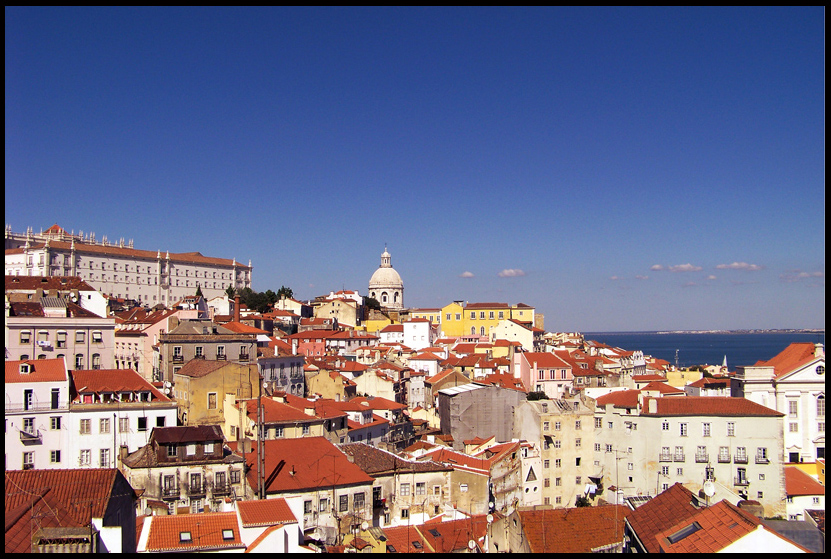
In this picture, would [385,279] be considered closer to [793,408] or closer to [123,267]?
[123,267]

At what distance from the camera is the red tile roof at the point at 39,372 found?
2300 centimetres

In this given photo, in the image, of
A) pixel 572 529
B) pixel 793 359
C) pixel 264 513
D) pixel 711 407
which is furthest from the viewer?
pixel 793 359

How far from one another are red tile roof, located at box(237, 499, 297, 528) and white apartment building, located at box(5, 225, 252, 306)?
78.2 meters

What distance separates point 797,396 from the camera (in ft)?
93.7

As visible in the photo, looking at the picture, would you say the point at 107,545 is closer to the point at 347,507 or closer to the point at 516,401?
the point at 347,507

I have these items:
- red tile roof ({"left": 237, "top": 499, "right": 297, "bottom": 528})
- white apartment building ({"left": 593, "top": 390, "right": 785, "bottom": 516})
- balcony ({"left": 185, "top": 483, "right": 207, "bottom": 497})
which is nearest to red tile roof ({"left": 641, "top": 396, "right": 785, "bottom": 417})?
white apartment building ({"left": 593, "top": 390, "right": 785, "bottom": 516})

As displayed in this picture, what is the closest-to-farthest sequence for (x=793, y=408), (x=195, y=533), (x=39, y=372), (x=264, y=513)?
(x=195, y=533) < (x=264, y=513) < (x=39, y=372) < (x=793, y=408)

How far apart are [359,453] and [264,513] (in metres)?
9.21

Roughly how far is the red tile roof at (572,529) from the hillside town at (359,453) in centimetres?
6

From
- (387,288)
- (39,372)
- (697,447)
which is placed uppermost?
(387,288)

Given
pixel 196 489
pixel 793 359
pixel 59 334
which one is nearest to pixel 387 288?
pixel 59 334

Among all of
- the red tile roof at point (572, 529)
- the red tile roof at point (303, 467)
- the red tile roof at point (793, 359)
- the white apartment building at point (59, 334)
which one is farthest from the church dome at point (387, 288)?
the red tile roof at point (572, 529)

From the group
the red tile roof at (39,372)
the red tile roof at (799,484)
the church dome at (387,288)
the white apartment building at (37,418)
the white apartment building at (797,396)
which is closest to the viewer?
the white apartment building at (37,418)

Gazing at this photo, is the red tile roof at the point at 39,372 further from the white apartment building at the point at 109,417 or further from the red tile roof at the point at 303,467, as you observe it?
the red tile roof at the point at 303,467
